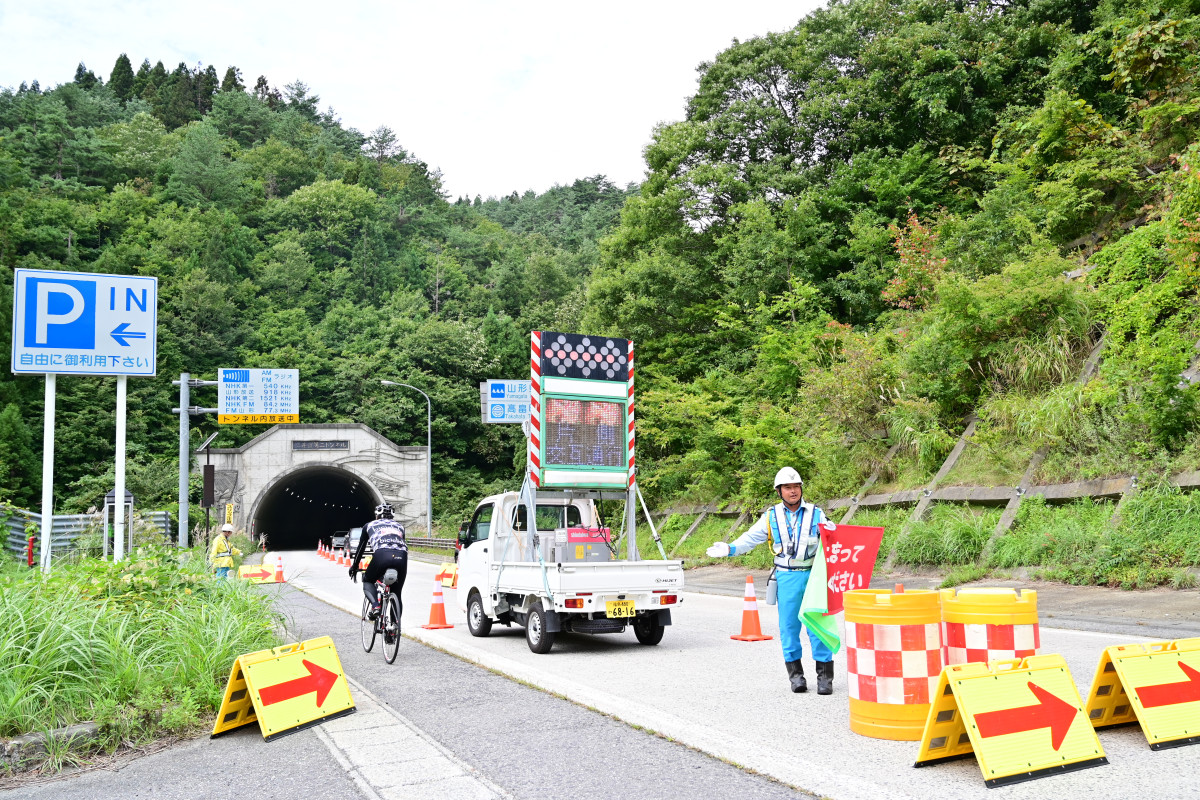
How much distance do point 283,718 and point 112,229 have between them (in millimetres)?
75855

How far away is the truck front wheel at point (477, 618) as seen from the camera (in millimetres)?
12492

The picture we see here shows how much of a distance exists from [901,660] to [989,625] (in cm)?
59

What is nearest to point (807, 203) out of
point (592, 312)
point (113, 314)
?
point (592, 312)

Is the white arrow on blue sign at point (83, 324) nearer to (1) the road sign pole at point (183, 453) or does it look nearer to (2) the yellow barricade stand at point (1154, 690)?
(1) the road sign pole at point (183, 453)

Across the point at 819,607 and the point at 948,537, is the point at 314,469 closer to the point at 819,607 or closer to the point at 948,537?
the point at 948,537

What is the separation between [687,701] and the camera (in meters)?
7.28

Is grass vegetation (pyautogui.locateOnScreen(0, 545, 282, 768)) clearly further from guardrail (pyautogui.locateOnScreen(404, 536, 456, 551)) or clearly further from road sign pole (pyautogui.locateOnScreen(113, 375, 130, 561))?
guardrail (pyautogui.locateOnScreen(404, 536, 456, 551))

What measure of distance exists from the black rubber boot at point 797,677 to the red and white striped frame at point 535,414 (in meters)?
5.38

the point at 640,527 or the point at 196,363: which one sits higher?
the point at 196,363

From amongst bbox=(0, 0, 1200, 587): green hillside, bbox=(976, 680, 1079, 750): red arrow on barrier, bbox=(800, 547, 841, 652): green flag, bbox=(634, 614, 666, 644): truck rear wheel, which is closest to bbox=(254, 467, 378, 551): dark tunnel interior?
bbox=(0, 0, 1200, 587): green hillside

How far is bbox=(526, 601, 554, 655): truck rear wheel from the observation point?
10.6 meters

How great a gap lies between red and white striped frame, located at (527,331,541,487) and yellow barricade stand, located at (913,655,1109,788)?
7.67 m

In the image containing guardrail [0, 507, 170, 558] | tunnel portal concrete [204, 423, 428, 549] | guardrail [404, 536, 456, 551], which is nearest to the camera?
guardrail [0, 507, 170, 558]

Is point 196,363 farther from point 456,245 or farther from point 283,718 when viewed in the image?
point 283,718
